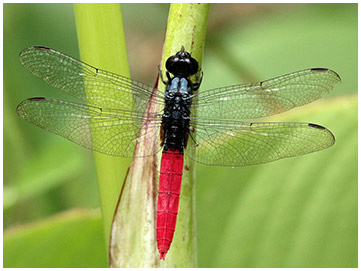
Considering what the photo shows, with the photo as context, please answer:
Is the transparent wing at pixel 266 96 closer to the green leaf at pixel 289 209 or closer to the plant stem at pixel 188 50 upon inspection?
the green leaf at pixel 289 209

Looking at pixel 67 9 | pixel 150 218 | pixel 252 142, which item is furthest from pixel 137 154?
pixel 67 9

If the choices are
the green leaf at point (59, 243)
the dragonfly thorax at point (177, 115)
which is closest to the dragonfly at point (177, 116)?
the dragonfly thorax at point (177, 115)

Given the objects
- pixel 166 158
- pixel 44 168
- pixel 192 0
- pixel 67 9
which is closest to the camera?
pixel 192 0

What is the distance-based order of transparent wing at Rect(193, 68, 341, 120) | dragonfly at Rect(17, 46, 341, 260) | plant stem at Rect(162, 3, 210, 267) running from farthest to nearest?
1. transparent wing at Rect(193, 68, 341, 120)
2. dragonfly at Rect(17, 46, 341, 260)
3. plant stem at Rect(162, 3, 210, 267)

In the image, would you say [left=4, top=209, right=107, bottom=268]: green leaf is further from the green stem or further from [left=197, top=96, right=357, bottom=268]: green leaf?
the green stem

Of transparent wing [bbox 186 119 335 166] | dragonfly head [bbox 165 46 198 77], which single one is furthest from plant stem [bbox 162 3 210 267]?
transparent wing [bbox 186 119 335 166]

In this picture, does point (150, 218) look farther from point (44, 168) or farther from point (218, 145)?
point (44, 168)

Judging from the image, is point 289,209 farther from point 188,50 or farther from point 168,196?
point 188,50

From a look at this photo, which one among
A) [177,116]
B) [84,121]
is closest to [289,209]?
[177,116]
